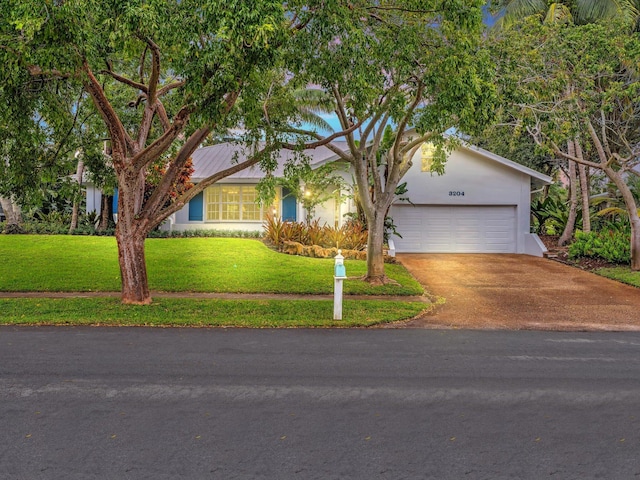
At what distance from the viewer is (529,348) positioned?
25.8ft

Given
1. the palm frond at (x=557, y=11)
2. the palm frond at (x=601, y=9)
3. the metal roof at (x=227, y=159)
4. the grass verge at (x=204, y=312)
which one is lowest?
the grass verge at (x=204, y=312)

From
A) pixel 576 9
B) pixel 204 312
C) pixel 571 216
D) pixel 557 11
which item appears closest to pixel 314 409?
pixel 204 312

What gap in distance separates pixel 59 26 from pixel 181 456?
6.65m

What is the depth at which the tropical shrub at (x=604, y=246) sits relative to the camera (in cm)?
1788

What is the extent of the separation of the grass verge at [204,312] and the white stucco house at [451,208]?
11.3 m

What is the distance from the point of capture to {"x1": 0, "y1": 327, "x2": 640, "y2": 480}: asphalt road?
384cm

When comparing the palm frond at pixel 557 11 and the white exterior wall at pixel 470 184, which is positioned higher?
the palm frond at pixel 557 11

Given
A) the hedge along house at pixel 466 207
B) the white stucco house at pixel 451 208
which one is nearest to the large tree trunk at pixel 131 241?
the white stucco house at pixel 451 208

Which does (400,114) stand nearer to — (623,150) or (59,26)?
(59,26)

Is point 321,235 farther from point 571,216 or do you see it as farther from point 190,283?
point 571,216

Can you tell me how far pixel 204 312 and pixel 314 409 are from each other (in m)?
5.85

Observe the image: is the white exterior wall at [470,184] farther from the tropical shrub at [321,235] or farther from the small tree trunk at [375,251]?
the small tree trunk at [375,251]

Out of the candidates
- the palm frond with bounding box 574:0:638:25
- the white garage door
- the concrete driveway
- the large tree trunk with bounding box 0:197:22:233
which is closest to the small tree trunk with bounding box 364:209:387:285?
the concrete driveway

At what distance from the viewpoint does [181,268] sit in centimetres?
1576
